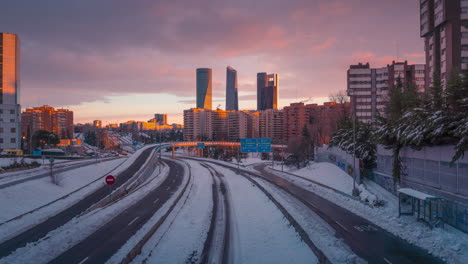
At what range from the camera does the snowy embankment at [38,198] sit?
64.4 ft

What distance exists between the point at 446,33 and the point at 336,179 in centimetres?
3685

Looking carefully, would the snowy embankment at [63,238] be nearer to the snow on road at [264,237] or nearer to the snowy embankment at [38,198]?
the snowy embankment at [38,198]

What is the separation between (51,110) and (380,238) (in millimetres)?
225094

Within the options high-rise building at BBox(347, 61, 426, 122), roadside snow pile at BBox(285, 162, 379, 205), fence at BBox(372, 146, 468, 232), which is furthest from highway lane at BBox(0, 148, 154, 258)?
high-rise building at BBox(347, 61, 426, 122)

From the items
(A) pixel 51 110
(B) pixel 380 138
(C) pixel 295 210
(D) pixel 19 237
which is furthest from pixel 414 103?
(A) pixel 51 110

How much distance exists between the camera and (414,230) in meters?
17.3

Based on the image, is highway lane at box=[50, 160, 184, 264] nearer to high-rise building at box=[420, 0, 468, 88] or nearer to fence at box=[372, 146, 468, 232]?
fence at box=[372, 146, 468, 232]

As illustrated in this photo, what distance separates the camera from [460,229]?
17.1 meters

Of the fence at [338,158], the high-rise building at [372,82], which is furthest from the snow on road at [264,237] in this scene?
the high-rise building at [372,82]

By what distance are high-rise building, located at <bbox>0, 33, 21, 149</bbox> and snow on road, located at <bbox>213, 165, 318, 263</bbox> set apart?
69.9 meters

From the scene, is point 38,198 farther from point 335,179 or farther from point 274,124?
point 274,124

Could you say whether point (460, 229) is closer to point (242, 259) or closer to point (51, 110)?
point (242, 259)

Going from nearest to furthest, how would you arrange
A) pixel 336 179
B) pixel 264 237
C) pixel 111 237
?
pixel 111 237 < pixel 264 237 < pixel 336 179

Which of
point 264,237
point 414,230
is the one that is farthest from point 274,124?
point 264,237
